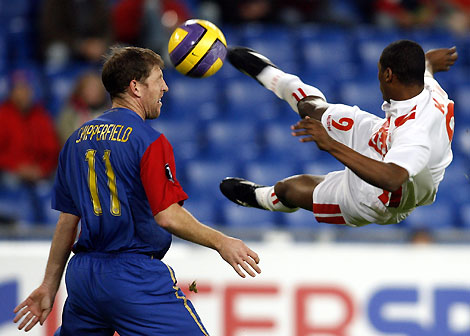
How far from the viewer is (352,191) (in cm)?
453

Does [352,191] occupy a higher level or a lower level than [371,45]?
lower

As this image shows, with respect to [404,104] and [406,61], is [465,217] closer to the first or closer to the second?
[404,104]

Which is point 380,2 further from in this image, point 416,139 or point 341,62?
point 416,139

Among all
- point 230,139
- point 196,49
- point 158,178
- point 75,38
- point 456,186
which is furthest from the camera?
point 75,38

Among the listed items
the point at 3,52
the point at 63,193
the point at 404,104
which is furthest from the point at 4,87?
the point at 404,104

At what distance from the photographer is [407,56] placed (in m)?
4.12

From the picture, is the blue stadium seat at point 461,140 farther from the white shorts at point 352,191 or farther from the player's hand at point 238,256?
the player's hand at point 238,256

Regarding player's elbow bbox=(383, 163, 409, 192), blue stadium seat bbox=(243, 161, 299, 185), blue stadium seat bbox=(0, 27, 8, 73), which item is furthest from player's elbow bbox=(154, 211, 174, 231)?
blue stadium seat bbox=(0, 27, 8, 73)

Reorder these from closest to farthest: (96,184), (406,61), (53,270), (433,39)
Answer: (96,184), (53,270), (406,61), (433,39)

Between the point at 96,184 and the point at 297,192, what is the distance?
4.75 ft

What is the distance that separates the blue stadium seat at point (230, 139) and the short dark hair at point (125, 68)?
4.42 metres

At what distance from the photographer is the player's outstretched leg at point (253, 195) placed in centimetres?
488

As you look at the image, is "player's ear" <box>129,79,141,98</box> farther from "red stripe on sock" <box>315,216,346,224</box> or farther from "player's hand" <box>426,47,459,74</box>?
"player's hand" <box>426,47,459,74</box>

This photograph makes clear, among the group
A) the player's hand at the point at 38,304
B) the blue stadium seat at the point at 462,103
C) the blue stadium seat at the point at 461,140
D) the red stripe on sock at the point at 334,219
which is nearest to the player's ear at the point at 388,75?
the red stripe on sock at the point at 334,219
